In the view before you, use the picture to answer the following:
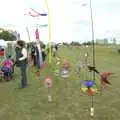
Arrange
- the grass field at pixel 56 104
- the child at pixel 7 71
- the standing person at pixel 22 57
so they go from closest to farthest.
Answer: the grass field at pixel 56 104 → the standing person at pixel 22 57 → the child at pixel 7 71

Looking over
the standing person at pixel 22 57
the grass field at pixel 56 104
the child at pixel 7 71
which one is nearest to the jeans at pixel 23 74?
the standing person at pixel 22 57

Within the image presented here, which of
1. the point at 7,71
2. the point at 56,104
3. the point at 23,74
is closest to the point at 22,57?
the point at 23,74

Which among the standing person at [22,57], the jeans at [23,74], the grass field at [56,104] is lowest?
the grass field at [56,104]

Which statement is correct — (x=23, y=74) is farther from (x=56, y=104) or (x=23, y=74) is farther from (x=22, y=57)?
(x=56, y=104)

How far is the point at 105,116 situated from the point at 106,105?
1756 mm

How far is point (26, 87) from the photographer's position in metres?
17.6

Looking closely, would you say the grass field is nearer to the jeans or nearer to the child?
the jeans

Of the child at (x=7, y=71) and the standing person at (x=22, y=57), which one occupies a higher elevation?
the standing person at (x=22, y=57)

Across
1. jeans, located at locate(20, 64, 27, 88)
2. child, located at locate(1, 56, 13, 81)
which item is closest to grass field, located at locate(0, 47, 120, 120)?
jeans, located at locate(20, 64, 27, 88)

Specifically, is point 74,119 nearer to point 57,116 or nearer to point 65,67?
point 57,116

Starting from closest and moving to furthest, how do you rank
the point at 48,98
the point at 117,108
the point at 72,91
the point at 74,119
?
the point at 74,119, the point at 117,108, the point at 48,98, the point at 72,91

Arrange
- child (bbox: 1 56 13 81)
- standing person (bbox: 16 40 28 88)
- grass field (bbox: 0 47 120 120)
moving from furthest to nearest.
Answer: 1. child (bbox: 1 56 13 81)
2. standing person (bbox: 16 40 28 88)
3. grass field (bbox: 0 47 120 120)

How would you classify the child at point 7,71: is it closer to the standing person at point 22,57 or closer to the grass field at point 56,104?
the grass field at point 56,104

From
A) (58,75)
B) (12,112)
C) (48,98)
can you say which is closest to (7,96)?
(48,98)
